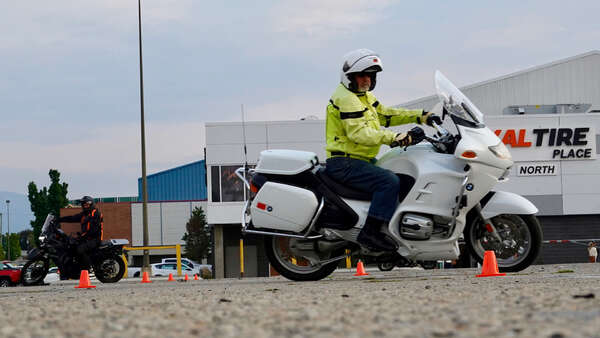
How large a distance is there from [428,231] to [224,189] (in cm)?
3435

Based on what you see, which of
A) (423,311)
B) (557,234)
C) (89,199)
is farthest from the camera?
(557,234)

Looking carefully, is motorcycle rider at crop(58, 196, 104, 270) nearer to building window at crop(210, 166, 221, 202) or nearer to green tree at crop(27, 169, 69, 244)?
building window at crop(210, 166, 221, 202)

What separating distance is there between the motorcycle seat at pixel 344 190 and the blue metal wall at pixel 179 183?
81.0 m

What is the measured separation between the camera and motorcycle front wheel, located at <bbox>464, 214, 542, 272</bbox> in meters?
8.09

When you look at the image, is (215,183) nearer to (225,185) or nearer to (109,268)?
(225,185)

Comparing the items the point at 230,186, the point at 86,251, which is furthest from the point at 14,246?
the point at 86,251

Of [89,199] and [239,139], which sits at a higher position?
[239,139]

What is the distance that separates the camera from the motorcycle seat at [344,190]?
8133mm

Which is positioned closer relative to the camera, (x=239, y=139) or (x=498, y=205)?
(x=498, y=205)

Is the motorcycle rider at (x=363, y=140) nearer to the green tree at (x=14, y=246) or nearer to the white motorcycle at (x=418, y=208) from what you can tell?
the white motorcycle at (x=418, y=208)

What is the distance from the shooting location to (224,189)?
42000mm

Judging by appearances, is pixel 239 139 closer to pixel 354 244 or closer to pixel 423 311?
pixel 354 244

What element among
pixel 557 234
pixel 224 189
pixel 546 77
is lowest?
pixel 557 234

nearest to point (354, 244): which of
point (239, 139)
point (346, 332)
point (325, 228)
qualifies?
point (325, 228)
